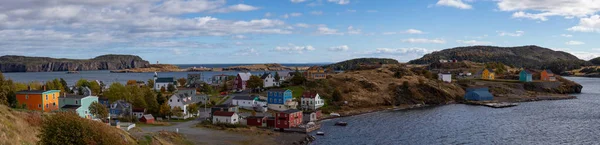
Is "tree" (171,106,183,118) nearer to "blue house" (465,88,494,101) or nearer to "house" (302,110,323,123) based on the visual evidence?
"house" (302,110,323,123)

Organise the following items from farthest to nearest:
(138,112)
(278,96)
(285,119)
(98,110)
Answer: (278,96)
(138,112)
(285,119)
(98,110)

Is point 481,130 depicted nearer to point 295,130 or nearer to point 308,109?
point 295,130

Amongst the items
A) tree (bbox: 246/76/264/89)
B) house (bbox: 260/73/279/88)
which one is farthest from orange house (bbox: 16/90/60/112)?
house (bbox: 260/73/279/88)

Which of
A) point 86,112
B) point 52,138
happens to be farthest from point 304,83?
point 52,138

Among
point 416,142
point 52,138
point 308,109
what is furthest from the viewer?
point 308,109

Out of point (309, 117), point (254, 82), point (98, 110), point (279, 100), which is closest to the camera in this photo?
point (98, 110)

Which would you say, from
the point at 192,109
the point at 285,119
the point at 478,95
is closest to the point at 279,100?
the point at 192,109

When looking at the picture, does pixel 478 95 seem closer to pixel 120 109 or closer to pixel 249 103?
pixel 249 103
